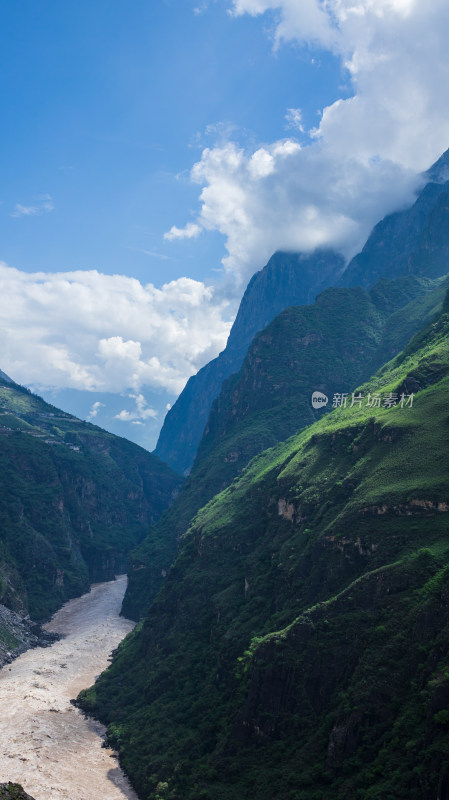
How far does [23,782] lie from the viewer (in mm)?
84188

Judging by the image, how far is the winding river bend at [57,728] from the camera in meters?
85.4

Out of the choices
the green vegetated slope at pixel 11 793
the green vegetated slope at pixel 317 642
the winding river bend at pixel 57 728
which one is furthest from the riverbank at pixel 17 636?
the green vegetated slope at pixel 11 793

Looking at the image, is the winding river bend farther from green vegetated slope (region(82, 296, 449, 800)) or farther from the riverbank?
green vegetated slope (region(82, 296, 449, 800))

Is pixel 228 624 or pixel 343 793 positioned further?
pixel 228 624

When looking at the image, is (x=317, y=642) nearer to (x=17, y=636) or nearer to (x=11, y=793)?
(x=11, y=793)

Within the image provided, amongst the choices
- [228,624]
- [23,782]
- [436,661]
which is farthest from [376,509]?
[23,782]

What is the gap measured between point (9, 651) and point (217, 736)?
79.2 meters

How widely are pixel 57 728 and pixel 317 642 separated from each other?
56.6 m

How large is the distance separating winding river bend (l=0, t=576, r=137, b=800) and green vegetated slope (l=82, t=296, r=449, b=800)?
4108 mm

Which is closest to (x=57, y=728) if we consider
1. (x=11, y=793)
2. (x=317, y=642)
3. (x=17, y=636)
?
(x=17, y=636)

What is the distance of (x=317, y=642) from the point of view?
74.8 metres

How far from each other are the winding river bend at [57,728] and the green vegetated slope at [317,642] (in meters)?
4.11

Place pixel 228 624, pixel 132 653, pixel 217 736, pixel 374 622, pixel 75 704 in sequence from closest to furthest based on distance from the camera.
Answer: pixel 374 622 → pixel 217 736 → pixel 228 624 → pixel 75 704 → pixel 132 653

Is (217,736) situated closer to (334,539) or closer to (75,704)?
(334,539)
